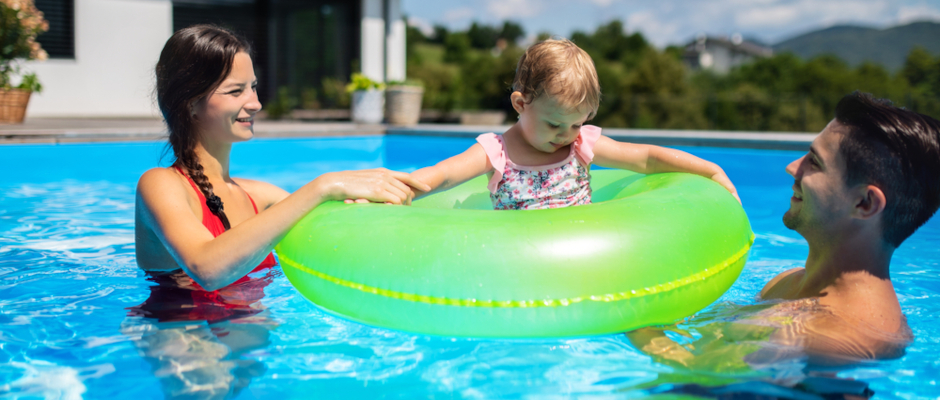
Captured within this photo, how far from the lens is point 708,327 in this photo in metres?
2.18

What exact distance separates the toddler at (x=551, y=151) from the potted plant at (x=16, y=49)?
25.4 feet

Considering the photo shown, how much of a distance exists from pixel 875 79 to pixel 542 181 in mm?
54468

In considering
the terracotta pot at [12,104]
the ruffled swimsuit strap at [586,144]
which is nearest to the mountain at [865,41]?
the terracotta pot at [12,104]

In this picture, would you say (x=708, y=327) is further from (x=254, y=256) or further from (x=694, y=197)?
(x=254, y=256)

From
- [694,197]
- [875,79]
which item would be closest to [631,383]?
[694,197]

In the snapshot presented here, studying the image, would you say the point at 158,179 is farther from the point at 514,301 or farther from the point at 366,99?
the point at 366,99

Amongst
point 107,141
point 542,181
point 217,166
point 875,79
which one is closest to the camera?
point 217,166

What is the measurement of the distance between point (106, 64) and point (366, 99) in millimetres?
4774

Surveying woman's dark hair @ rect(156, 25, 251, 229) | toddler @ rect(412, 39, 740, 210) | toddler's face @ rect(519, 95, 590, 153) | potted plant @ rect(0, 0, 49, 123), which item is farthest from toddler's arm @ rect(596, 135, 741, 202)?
potted plant @ rect(0, 0, 49, 123)

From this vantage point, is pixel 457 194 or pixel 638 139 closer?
pixel 457 194

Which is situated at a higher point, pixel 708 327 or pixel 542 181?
pixel 542 181

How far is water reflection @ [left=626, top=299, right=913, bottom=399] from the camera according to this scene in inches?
68.8

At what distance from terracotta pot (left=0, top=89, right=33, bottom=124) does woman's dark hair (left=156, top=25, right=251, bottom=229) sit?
23.8 ft

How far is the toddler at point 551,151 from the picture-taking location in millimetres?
2350
